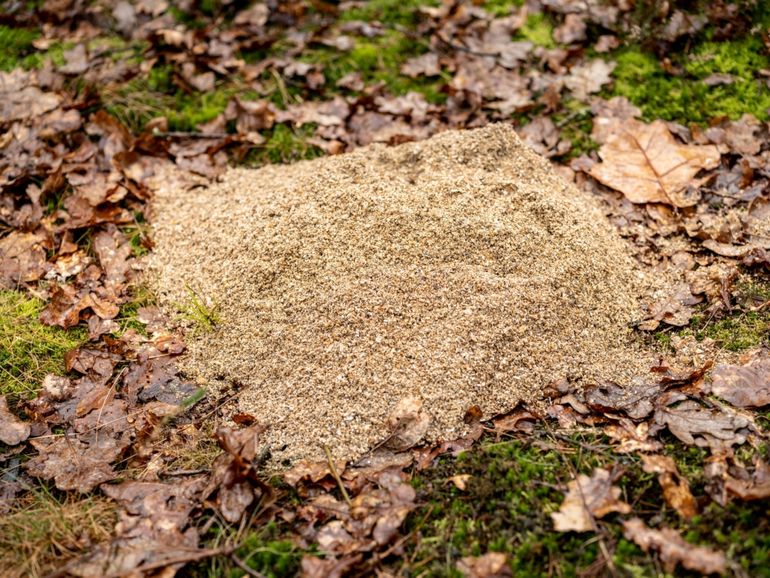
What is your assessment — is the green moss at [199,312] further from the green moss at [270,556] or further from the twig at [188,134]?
the twig at [188,134]

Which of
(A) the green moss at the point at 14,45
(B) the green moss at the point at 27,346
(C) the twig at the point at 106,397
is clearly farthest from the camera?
(A) the green moss at the point at 14,45

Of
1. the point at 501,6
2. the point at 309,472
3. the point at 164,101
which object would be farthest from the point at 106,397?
the point at 501,6

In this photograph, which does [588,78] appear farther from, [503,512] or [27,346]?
[27,346]

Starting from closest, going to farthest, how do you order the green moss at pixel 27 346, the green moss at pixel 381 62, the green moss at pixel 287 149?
1. the green moss at pixel 27 346
2. the green moss at pixel 287 149
3. the green moss at pixel 381 62

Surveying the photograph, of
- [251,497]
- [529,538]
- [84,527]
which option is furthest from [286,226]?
[529,538]

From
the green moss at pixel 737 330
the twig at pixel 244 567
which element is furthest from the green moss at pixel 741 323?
the twig at pixel 244 567

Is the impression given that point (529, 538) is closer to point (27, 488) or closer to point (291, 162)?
point (27, 488)
